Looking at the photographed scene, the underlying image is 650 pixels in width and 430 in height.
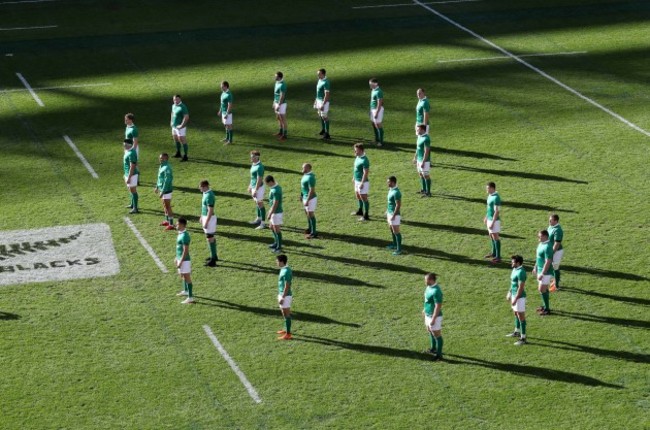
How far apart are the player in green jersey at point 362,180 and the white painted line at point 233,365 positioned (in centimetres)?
669

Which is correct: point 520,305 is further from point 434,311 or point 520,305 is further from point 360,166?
point 360,166

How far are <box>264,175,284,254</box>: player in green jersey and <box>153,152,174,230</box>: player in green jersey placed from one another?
9.42 ft

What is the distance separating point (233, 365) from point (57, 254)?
23.7 ft

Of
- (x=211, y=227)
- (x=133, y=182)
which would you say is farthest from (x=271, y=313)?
(x=133, y=182)

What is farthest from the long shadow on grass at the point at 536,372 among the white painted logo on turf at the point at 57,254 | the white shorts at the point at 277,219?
the white painted logo on turf at the point at 57,254

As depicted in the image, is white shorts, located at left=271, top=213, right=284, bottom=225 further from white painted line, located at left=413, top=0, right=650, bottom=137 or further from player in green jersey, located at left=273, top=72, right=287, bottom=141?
white painted line, located at left=413, top=0, right=650, bottom=137

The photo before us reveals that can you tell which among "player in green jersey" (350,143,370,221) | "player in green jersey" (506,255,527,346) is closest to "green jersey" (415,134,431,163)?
"player in green jersey" (350,143,370,221)

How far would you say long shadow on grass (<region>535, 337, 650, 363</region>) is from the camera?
23312 mm

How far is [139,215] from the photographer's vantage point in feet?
101

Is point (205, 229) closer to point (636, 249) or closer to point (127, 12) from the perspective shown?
point (636, 249)

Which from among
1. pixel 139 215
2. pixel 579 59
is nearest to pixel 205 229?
pixel 139 215

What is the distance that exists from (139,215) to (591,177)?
483 inches

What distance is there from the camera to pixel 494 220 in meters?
27.4

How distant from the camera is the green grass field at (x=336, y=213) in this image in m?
22.4
